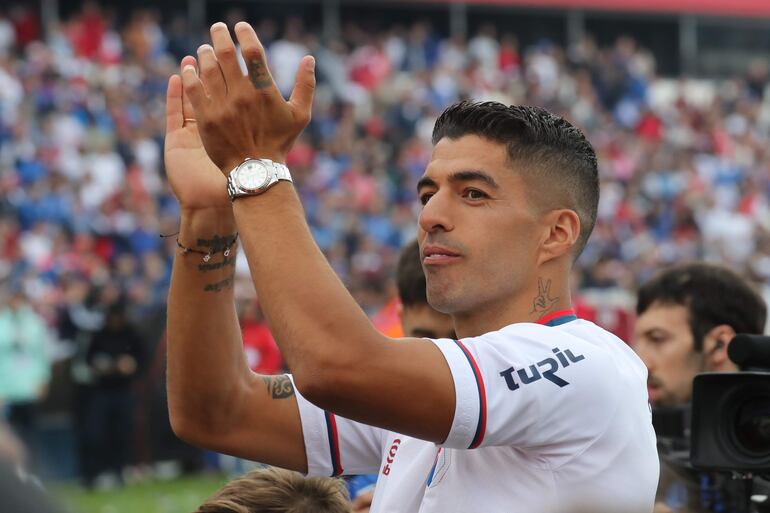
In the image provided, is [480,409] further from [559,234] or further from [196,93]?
[196,93]

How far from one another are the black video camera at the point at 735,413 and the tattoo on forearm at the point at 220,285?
1.05m

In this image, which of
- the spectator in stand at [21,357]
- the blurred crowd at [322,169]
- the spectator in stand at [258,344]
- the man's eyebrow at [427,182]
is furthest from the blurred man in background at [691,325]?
the spectator in stand at [21,357]

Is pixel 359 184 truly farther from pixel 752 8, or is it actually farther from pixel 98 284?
pixel 752 8

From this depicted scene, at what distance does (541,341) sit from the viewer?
220 centimetres

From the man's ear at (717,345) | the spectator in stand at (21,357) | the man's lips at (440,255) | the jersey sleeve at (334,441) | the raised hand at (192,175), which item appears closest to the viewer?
the man's lips at (440,255)

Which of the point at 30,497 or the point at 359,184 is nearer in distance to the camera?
the point at 30,497

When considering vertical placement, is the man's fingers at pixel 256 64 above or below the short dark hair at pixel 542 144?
above

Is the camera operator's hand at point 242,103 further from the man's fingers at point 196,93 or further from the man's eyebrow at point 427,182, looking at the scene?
the man's eyebrow at point 427,182

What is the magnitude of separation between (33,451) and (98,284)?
11.0 metres

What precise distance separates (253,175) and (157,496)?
9.35 metres

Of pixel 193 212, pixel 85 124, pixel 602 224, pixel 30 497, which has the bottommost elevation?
pixel 30 497

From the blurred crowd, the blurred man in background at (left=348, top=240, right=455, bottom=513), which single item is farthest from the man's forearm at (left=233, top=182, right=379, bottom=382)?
the blurred crowd

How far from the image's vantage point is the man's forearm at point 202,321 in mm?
2582

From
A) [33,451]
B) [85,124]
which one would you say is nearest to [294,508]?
[33,451]
